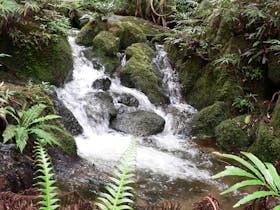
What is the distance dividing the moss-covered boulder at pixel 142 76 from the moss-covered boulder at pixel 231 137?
7.78ft

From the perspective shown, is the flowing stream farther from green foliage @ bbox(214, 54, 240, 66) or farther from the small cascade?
green foliage @ bbox(214, 54, 240, 66)

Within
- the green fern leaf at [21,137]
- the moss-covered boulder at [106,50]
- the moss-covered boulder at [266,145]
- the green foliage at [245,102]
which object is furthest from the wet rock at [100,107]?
the green fern leaf at [21,137]

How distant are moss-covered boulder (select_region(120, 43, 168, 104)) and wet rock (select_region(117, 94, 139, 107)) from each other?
0.55m

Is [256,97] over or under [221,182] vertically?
over

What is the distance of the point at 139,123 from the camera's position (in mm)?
7598

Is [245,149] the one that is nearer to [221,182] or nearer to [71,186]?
[221,182]

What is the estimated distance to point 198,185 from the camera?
5.38 metres

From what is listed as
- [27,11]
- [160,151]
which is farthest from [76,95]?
[160,151]

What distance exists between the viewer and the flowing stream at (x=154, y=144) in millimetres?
5254

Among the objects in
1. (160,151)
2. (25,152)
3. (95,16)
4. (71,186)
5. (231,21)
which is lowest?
(160,151)

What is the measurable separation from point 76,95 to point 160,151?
2838 millimetres

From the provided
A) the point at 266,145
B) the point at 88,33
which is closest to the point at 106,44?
the point at 88,33

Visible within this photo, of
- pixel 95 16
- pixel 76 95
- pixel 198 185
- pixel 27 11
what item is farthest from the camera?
pixel 95 16

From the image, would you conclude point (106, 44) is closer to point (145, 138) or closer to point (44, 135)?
point (145, 138)
